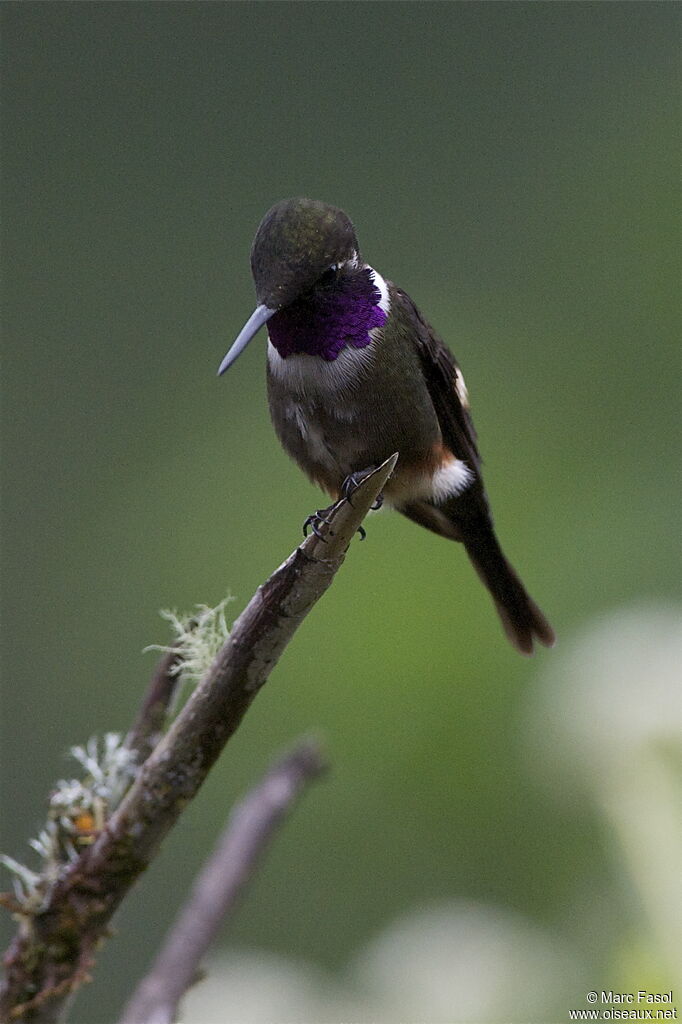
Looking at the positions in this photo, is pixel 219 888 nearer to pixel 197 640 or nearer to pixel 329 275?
pixel 197 640

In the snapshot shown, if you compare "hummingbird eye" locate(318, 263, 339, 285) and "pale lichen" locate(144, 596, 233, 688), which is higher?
"hummingbird eye" locate(318, 263, 339, 285)

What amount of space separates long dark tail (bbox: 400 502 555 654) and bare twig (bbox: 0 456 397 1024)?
1.03 m

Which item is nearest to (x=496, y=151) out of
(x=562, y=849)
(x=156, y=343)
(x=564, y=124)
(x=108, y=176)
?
(x=564, y=124)

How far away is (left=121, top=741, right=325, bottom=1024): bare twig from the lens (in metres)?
1.46

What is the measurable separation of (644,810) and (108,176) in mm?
4122

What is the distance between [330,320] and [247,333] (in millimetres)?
377

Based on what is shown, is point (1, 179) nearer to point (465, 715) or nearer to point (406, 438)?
point (406, 438)

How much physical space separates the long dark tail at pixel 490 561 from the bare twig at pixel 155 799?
103 centimetres

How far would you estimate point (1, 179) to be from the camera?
16.6 ft

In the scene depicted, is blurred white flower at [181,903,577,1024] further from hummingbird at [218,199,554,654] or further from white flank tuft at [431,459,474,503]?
white flank tuft at [431,459,474,503]

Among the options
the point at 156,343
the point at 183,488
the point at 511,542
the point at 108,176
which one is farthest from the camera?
the point at 108,176

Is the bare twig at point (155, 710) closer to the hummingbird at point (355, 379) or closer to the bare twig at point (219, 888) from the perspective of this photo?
the bare twig at point (219, 888)

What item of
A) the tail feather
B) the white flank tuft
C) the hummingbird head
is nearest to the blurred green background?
the tail feather

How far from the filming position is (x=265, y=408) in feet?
12.5
